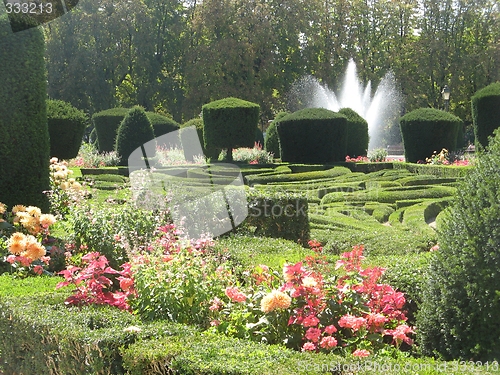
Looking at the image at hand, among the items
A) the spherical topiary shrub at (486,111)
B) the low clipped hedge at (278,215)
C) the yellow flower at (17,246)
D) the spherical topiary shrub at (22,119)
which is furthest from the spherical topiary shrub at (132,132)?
the yellow flower at (17,246)

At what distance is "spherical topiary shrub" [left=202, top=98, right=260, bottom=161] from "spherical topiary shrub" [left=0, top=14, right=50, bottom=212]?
10.2 m

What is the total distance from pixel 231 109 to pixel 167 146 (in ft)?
17.2

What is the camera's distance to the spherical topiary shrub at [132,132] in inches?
672

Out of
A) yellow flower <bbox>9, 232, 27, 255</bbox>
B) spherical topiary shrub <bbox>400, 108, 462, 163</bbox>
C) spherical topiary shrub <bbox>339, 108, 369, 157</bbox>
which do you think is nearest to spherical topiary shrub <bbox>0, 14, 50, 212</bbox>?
yellow flower <bbox>9, 232, 27, 255</bbox>

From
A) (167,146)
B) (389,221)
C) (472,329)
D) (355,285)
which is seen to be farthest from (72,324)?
(167,146)

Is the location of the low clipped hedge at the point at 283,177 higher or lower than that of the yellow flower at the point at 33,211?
lower

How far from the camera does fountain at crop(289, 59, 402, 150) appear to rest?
106 feet

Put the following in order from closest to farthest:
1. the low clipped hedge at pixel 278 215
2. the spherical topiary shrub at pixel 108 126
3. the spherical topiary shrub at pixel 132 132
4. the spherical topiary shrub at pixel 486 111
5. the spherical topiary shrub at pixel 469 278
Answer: the spherical topiary shrub at pixel 469 278 < the low clipped hedge at pixel 278 215 < the spherical topiary shrub at pixel 486 111 < the spherical topiary shrub at pixel 132 132 < the spherical topiary shrub at pixel 108 126

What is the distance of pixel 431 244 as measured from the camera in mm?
5848

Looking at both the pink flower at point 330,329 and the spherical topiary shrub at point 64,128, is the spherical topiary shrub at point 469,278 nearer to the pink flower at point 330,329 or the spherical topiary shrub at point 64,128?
the pink flower at point 330,329

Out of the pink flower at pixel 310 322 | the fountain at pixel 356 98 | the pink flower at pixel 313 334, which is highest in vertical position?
the fountain at pixel 356 98

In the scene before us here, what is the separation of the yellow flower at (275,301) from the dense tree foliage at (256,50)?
91.6ft

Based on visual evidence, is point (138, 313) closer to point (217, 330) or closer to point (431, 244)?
point (217, 330)

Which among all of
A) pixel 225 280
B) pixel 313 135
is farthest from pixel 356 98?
pixel 225 280
